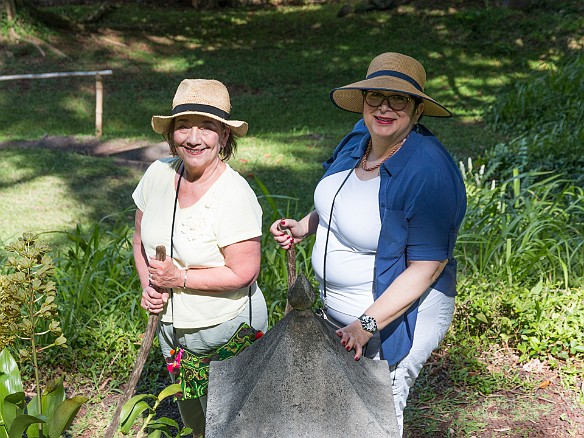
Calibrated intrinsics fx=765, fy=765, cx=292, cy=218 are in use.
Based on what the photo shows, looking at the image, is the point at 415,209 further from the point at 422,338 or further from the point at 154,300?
the point at 154,300

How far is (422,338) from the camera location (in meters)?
2.76

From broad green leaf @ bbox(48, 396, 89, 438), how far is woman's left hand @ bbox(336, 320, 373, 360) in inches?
44.2

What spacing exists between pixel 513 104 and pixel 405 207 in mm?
8453

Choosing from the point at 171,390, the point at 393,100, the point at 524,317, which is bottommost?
the point at 524,317

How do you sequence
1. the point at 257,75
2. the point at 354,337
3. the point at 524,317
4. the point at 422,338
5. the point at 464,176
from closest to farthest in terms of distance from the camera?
the point at 354,337
the point at 422,338
the point at 524,317
the point at 464,176
the point at 257,75

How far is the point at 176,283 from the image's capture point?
2795 mm

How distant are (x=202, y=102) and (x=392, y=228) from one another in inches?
33.3

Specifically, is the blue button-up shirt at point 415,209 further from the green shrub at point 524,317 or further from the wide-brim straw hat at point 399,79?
the green shrub at point 524,317

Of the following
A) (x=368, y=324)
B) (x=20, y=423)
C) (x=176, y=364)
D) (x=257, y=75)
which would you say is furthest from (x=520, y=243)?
(x=257, y=75)

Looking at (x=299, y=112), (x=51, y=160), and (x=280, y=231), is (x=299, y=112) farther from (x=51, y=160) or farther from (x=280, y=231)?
(x=280, y=231)

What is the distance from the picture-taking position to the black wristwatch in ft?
7.93

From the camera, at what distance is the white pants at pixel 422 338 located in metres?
2.74

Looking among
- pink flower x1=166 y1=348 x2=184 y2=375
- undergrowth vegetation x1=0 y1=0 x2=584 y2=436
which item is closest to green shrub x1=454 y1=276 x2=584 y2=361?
A: undergrowth vegetation x1=0 y1=0 x2=584 y2=436

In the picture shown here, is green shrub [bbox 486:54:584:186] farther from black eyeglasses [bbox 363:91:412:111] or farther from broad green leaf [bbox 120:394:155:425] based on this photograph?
broad green leaf [bbox 120:394:155:425]
